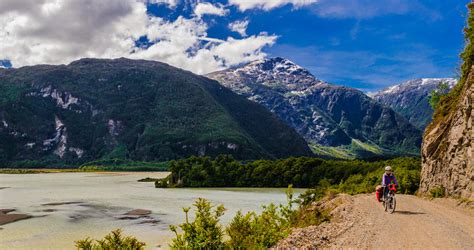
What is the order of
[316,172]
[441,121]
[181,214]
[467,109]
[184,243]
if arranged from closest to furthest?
[184,243], [467,109], [441,121], [181,214], [316,172]

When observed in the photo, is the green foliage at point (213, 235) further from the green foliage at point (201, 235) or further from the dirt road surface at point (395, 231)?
the dirt road surface at point (395, 231)

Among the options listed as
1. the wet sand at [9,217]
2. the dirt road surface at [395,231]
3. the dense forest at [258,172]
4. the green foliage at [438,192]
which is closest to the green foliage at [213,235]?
the dirt road surface at [395,231]

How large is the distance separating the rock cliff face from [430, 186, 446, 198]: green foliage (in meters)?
0.37

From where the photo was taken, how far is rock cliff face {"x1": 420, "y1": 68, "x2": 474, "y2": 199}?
32.7 m

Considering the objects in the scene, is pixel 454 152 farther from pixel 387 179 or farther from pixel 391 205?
pixel 391 205

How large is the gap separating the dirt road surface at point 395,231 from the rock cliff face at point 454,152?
331 cm

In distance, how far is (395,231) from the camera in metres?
21.8

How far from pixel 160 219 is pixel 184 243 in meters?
42.2

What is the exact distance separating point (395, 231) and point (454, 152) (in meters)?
18.0

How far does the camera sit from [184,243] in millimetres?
19656

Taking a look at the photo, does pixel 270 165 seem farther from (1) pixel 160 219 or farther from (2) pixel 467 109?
(2) pixel 467 109

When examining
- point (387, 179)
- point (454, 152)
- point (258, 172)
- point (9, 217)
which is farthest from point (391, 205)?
point (258, 172)

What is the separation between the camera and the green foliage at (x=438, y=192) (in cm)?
3775

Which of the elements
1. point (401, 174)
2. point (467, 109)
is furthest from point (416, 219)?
point (401, 174)
